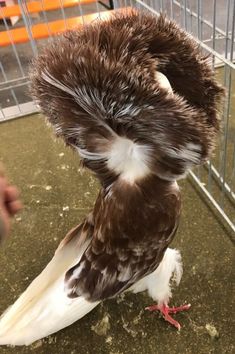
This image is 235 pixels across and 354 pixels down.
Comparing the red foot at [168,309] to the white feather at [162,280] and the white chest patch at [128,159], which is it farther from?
the white chest patch at [128,159]

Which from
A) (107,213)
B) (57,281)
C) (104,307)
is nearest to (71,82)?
(107,213)

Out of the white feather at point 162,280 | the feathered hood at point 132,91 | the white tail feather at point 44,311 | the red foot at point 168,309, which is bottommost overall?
the red foot at point 168,309

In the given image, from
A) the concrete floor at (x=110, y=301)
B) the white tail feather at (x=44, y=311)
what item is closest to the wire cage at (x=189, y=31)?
the concrete floor at (x=110, y=301)

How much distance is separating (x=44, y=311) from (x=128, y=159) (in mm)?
367

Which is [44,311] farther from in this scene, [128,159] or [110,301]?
[128,159]

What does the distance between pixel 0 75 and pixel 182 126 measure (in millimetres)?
1369

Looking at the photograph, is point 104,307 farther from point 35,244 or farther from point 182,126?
point 182,126

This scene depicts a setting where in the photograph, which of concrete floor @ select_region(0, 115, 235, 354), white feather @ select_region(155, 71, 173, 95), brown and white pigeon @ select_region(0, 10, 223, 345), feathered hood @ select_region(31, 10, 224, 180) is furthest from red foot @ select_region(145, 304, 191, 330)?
white feather @ select_region(155, 71, 173, 95)

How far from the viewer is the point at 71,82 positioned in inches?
20.5

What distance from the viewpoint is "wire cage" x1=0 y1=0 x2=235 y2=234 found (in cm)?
105

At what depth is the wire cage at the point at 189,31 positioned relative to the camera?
1.05 meters

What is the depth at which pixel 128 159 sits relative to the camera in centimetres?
62

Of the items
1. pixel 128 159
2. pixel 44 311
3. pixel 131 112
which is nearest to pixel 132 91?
pixel 131 112

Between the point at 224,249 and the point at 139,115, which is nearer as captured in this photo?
the point at 139,115
